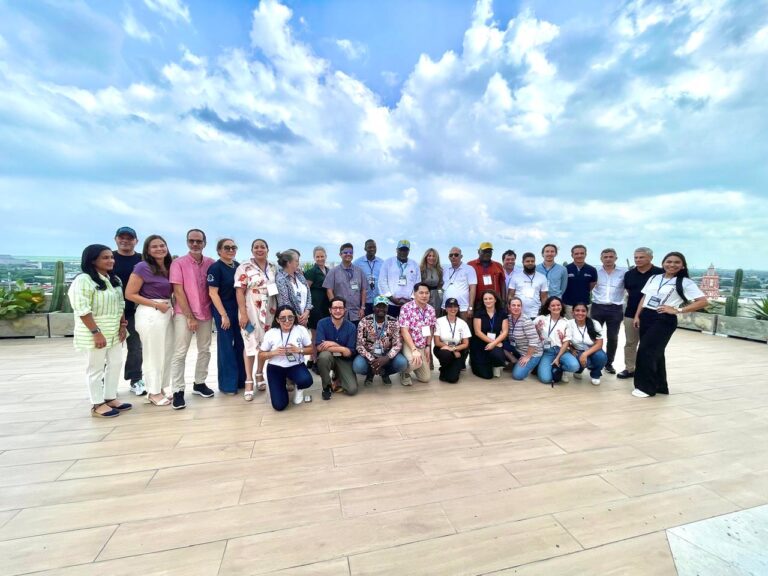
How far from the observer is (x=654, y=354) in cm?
358

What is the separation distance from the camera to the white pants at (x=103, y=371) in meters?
2.91

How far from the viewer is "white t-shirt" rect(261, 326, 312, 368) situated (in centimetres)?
330

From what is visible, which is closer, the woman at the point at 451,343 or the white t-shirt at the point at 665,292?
the white t-shirt at the point at 665,292

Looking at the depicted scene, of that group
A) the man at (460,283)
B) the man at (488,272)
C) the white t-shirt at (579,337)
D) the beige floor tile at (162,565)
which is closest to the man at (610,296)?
the white t-shirt at (579,337)

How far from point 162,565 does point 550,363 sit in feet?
13.1

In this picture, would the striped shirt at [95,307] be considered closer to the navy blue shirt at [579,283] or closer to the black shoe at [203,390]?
the black shoe at [203,390]

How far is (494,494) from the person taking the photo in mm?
1959

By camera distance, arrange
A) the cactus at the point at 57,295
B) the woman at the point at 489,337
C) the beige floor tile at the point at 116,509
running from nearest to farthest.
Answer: the beige floor tile at the point at 116,509
the woman at the point at 489,337
the cactus at the point at 57,295

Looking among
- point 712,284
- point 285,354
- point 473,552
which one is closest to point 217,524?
point 473,552

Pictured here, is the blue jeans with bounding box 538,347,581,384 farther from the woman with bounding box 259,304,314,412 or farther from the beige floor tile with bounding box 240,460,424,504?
the woman with bounding box 259,304,314,412

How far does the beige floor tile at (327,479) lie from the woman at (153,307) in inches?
72.1

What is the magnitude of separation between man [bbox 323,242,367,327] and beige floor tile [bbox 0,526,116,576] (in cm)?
291

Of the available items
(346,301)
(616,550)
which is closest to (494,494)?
(616,550)

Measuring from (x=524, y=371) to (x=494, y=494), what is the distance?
2.41m
